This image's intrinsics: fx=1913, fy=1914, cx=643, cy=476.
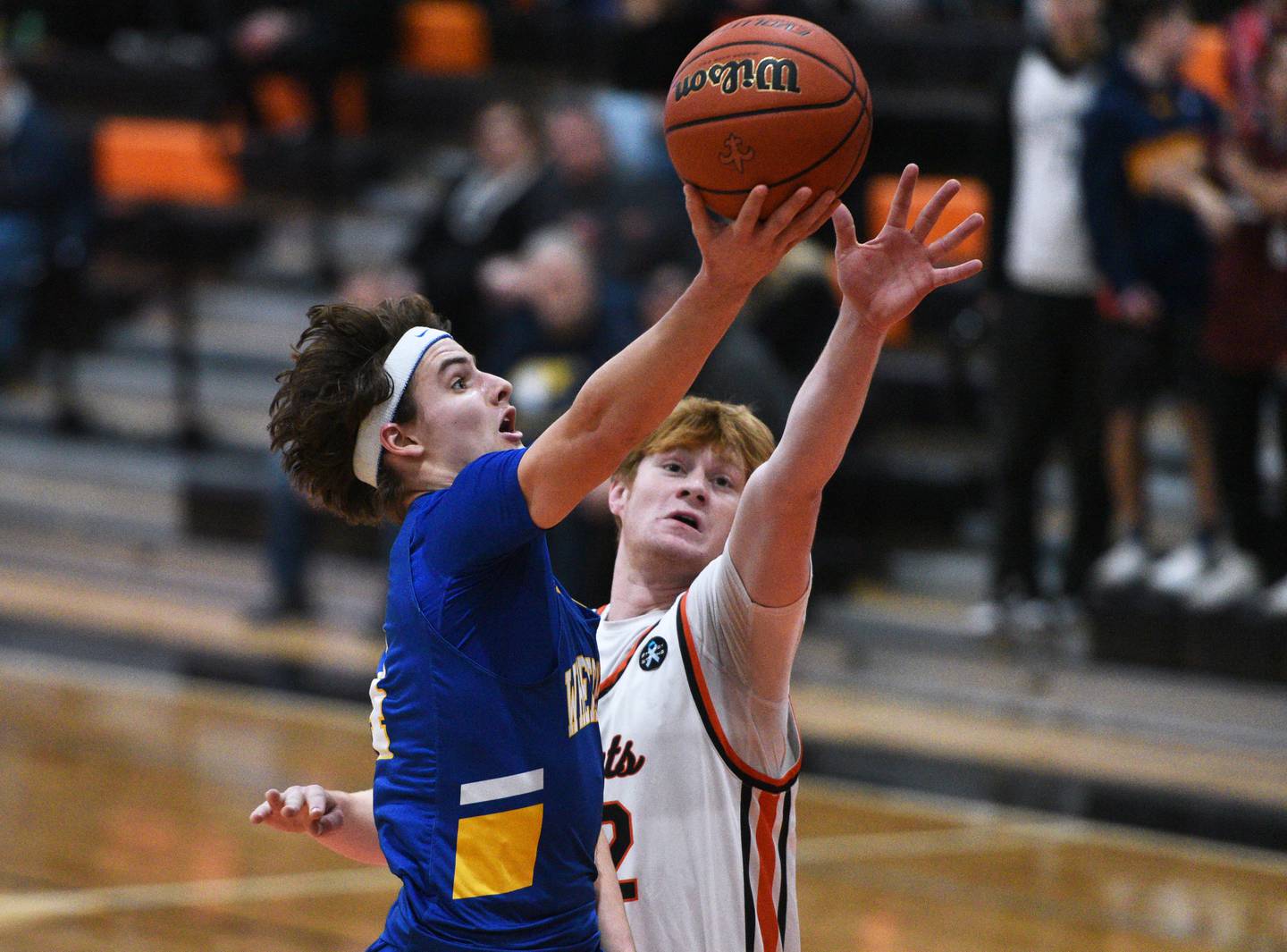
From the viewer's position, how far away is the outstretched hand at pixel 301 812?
2.77 m

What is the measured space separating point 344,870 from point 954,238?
13.3ft

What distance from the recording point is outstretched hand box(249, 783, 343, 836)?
9.09 feet

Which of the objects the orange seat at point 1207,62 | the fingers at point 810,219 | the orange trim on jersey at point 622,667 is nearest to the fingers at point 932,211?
the fingers at point 810,219

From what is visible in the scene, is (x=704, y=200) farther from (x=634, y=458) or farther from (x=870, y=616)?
(x=870, y=616)

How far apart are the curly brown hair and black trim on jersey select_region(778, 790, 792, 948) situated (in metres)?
0.76

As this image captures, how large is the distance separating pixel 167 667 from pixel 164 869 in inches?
104

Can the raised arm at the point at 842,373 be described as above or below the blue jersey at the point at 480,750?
above

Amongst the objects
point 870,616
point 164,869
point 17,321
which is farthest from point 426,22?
point 164,869

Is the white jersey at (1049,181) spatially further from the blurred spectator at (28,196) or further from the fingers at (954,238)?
the blurred spectator at (28,196)

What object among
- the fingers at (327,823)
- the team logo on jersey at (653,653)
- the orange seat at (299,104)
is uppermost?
the orange seat at (299,104)

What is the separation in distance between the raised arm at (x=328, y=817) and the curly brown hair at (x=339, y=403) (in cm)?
43

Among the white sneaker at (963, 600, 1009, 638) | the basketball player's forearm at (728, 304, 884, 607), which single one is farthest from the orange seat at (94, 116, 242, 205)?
the basketball player's forearm at (728, 304, 884, 607)

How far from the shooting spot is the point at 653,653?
296 cm

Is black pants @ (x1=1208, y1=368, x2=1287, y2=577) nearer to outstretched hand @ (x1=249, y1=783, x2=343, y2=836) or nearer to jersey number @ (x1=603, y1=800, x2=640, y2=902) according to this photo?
jersey number @ (x1=603, y1=800, x2=640, y2=902)
